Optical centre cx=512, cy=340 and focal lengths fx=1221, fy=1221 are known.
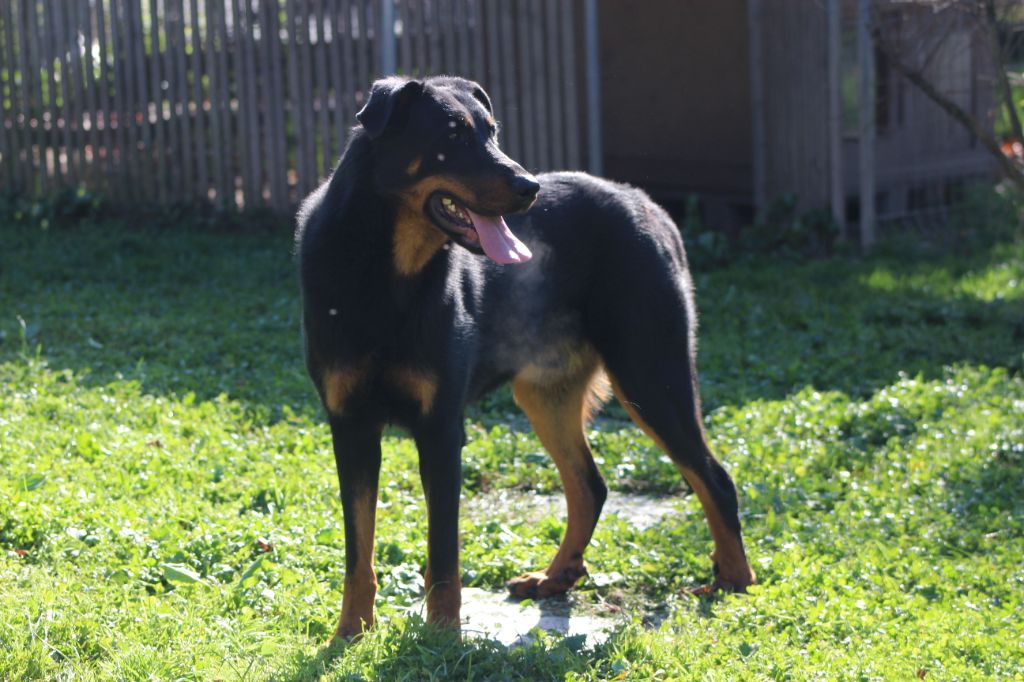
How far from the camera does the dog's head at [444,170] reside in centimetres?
400

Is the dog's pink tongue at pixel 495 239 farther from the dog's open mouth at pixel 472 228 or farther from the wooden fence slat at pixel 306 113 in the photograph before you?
the wooden fence slat at pixel 306 113

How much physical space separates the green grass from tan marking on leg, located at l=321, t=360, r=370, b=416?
0.80m

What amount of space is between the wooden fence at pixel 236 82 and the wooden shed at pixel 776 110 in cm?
149

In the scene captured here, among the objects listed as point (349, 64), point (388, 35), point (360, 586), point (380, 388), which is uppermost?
point (388, 35)

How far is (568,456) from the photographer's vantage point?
5.20 meters

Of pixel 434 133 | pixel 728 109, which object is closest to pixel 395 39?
pixel 728 109

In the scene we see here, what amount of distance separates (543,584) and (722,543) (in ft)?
2.45

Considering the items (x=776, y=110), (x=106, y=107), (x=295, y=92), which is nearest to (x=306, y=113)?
(x=295, y=92)

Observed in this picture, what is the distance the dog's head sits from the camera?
400cm

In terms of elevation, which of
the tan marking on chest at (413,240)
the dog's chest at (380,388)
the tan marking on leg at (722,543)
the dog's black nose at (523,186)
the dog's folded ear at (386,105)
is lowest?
Answer: the tan marking on leg at (722,543)

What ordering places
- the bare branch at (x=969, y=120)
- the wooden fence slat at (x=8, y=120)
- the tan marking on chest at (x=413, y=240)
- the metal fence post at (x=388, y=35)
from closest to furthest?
1. the tan marking on chest at (x=413, y=240)
2. the bare branch at (x=969, y=120)
3. the metal fence post at (x=388, y=35)
4. the wooden fence slat at (x=8, y=120)

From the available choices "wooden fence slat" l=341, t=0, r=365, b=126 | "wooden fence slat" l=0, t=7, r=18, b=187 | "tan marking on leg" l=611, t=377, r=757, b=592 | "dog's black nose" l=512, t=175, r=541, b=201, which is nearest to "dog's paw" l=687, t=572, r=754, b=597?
"tan marking on leg" l=611, t=377, r=757, b=592

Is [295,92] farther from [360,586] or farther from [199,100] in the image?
[360,586]

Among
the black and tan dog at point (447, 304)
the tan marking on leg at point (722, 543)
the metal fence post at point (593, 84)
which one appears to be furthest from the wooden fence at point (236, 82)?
the tan marking on leg at point (722, 543)
